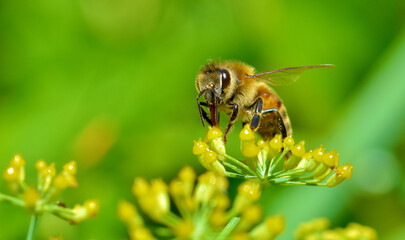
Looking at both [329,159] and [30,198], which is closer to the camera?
[30,198]

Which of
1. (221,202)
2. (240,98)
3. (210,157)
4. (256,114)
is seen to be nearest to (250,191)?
(221,202)

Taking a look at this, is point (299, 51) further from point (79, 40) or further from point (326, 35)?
point (79, 40)

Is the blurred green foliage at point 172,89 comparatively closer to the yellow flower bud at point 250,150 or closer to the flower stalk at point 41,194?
the yellow flower bud at point 250,150

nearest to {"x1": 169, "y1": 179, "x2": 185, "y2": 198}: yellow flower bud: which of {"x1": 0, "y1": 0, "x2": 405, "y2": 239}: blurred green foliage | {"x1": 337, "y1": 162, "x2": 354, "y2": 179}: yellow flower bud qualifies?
{"x1": 337, "y1": 162, "x2": 354, "y2": 179}: yellow flower bud

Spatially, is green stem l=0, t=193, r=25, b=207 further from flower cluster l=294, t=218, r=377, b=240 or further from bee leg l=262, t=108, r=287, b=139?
bee leg l=262, t=108, r=287, b=139

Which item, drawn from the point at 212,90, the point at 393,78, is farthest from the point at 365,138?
the point at 212,90

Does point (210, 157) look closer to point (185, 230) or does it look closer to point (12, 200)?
point (185, 230)

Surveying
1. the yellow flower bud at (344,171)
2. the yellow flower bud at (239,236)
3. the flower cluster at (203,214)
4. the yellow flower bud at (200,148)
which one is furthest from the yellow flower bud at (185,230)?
the yellow flower bud at (344,171)
